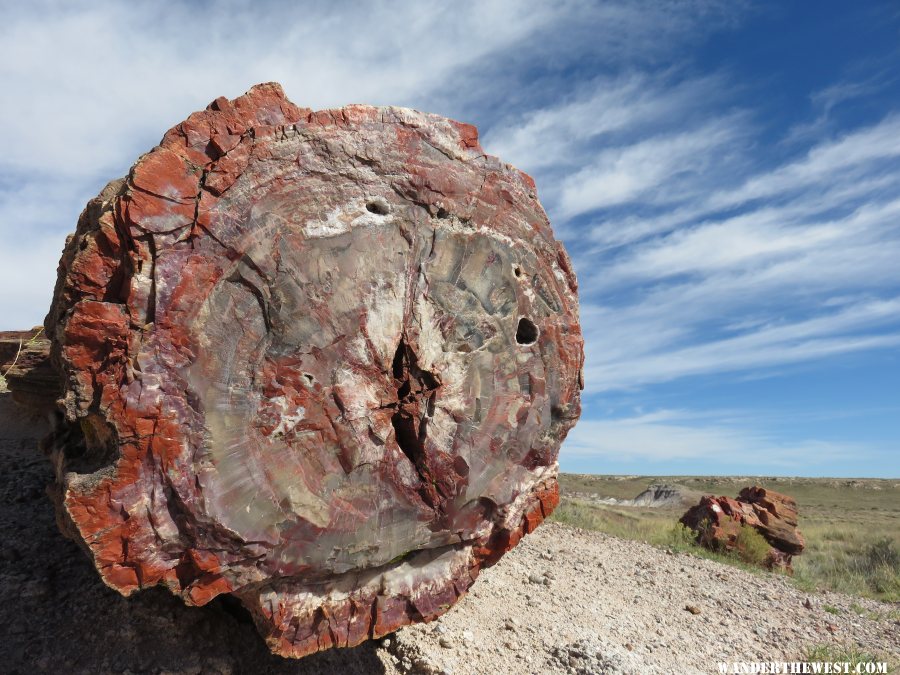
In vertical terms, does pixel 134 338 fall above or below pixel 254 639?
above

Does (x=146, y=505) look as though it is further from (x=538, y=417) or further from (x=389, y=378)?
(x=538, y=417)

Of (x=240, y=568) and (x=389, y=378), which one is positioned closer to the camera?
(x=240, y=568)

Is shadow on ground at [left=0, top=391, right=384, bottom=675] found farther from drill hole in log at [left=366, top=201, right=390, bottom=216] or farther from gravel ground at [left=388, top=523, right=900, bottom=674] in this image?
drill hole in log at [left=366, top=201, right=390, bottom=216]

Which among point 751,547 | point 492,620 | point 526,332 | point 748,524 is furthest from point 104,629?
point 748,524

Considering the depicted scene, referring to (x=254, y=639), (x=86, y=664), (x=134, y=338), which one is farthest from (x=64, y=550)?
(x=134, y=338)

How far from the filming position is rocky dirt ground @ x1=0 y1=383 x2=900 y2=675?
310 centimetres

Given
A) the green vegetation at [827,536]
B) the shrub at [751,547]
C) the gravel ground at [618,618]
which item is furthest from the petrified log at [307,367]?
the shrub at [751,547]

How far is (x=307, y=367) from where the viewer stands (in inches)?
106

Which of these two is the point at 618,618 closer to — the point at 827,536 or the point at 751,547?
the point at 751,547

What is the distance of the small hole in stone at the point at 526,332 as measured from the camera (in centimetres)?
333

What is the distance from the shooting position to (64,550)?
12.2 ft

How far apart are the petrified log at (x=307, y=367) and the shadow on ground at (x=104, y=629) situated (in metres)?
0.61

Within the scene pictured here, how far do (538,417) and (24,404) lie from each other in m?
3.72

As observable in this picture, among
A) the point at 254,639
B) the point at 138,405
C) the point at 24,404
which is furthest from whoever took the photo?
the point at 24,404
